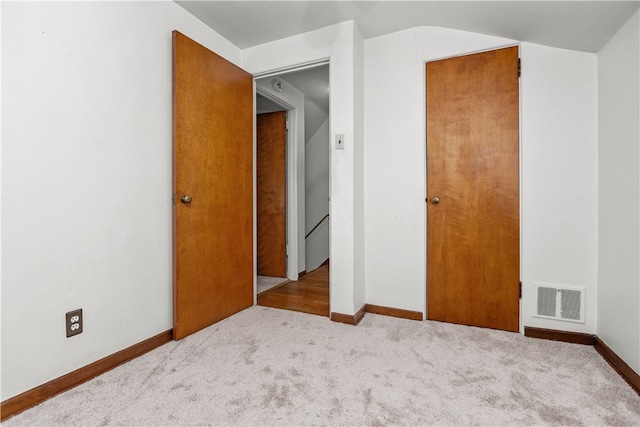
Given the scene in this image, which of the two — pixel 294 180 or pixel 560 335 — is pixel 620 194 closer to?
pixel 560 335

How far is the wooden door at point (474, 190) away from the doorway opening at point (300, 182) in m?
1.05

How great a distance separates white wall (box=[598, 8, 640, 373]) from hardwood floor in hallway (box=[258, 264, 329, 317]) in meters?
1.79

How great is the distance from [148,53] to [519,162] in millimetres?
2512

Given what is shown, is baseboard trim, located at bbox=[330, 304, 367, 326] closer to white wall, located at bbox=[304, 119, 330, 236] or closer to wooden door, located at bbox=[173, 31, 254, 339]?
wooden door, located at bbox=[173, 31, 254, 339]

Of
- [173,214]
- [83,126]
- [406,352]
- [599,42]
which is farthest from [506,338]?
[83,126]

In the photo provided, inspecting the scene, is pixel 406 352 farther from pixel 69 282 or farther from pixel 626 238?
pixel 69 282

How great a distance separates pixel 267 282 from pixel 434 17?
2971 mm

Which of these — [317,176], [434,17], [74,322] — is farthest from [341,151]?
[317,176]

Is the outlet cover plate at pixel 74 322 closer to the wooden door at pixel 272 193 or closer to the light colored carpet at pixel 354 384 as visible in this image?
the light colored carpet at pixel 354 384

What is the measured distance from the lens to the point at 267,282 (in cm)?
366

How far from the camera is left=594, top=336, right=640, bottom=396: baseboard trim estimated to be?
150cm

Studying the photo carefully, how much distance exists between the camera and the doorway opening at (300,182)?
3184 mm

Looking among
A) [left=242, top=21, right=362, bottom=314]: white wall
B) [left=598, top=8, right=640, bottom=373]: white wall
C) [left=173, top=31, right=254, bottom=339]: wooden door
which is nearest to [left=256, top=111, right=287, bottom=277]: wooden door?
[left=173, top=31, right=254, bottom=339]: wooden door

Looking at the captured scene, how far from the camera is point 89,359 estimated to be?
1.62 meters
